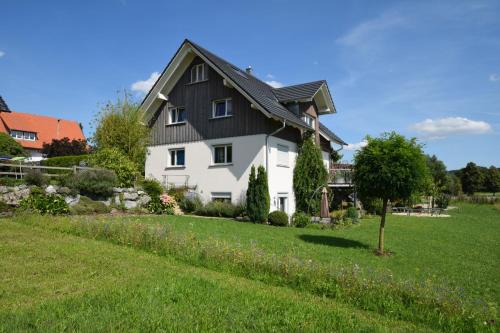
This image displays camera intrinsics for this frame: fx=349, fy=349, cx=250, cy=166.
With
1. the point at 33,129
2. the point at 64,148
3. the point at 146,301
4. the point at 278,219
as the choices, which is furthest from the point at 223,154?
the point at 33,129

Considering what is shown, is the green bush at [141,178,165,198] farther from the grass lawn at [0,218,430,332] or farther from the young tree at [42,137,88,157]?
the young tree at [42,137,88,157]

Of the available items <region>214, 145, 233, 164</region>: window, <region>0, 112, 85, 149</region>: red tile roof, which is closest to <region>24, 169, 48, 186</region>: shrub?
<region>214, 145, 233, 164</region>: window

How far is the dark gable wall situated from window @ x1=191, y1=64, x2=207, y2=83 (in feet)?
0.89

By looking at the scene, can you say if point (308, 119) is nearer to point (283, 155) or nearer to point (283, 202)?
point (283, 155)

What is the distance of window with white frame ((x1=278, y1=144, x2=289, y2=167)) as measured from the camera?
19.8 m

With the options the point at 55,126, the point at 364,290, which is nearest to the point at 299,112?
the point at 364,290

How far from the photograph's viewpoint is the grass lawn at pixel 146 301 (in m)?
4.19

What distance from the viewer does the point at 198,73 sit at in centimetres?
2159

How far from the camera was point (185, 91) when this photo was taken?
72.2 feet

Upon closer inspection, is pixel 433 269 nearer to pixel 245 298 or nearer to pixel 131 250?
pixel 245 298

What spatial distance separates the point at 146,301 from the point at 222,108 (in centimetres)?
1672

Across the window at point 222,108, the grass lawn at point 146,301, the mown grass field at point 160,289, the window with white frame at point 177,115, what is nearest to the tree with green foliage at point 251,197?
the window at point 222,108

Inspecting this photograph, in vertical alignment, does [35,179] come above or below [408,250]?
above

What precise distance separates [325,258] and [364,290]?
3.43m
